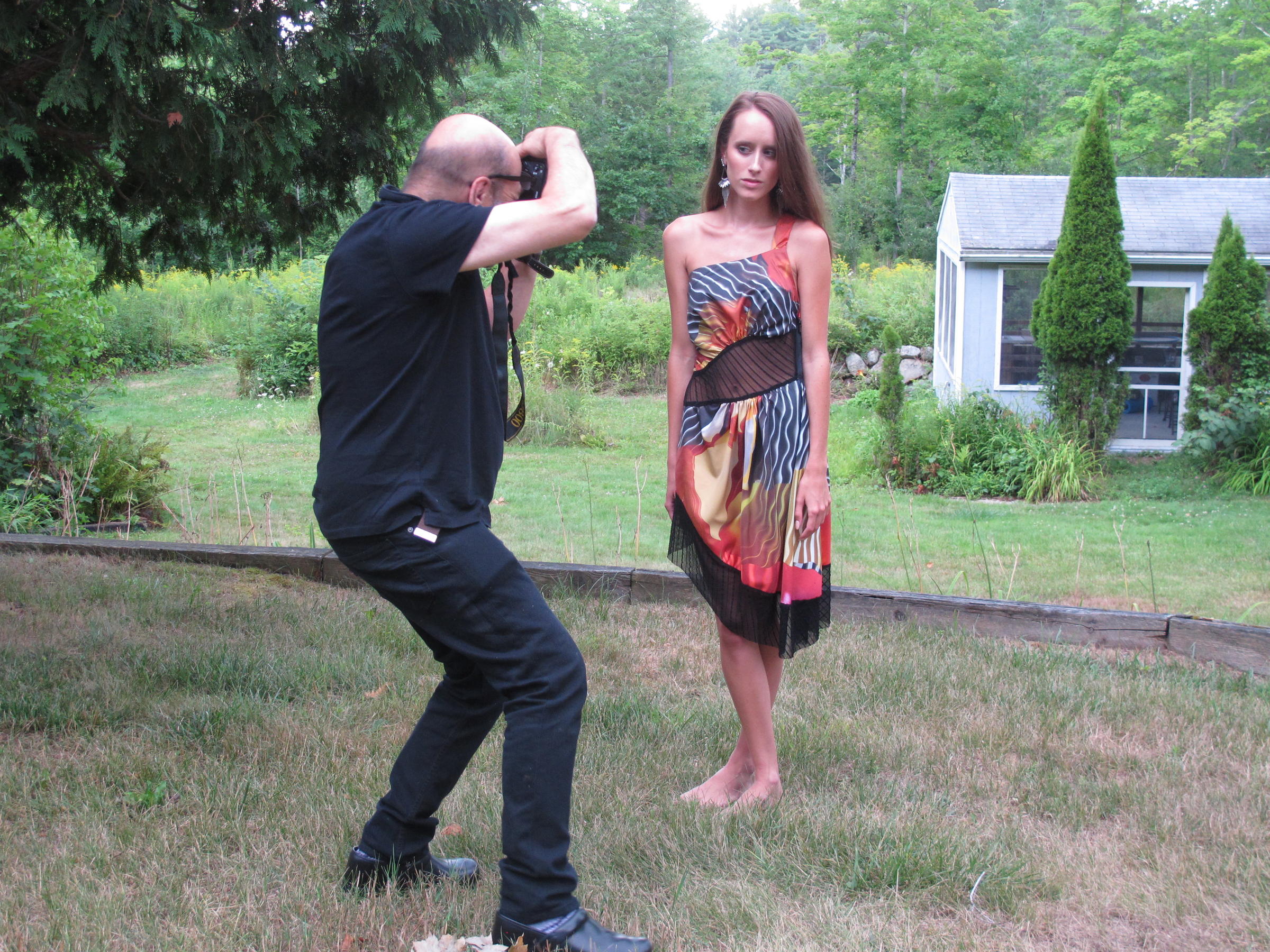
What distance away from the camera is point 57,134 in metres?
4.13

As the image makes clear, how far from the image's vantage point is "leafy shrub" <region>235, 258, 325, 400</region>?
1852 centimetres

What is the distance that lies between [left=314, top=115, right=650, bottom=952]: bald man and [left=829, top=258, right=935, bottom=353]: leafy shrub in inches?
727

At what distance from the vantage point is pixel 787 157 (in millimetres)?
3223

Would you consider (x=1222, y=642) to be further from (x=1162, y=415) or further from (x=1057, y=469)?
(x=1162, y=415)

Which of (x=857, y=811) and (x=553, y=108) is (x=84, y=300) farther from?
(x=553, y=108)

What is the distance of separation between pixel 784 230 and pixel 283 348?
16.8 metres

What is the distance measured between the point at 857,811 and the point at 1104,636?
2.33 metres

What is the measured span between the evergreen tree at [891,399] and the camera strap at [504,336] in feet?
34.4

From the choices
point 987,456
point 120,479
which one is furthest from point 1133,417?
point 120,479

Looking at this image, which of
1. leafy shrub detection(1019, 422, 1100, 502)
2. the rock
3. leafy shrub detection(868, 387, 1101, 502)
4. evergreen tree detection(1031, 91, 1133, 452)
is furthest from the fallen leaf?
the rock

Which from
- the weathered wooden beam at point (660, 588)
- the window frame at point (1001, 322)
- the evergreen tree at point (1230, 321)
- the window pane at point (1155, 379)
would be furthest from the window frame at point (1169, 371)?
the weathered wooden beam at point (660, 588)

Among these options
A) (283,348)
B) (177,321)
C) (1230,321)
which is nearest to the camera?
(1230,321)

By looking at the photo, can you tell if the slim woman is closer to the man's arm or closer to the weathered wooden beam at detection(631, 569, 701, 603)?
the man's arm

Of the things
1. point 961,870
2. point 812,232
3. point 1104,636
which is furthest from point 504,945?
point 1104,636
